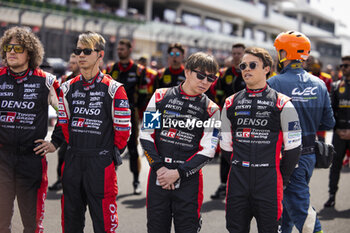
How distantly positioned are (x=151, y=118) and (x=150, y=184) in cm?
56

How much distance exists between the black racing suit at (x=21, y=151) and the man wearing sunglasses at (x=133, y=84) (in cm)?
284

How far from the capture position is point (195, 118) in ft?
11.8

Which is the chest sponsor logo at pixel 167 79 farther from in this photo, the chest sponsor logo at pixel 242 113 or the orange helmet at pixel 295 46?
the chest sponsor logo at pixel 242 113

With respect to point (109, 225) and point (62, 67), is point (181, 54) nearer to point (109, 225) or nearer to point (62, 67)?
point (109, 225)

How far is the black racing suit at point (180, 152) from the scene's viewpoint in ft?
11.6

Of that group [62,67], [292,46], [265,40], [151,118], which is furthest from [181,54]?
[265,40]

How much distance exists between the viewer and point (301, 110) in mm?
4035

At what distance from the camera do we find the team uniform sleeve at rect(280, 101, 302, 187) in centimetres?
354

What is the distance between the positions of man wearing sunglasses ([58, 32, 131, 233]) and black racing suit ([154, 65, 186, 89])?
3173mm

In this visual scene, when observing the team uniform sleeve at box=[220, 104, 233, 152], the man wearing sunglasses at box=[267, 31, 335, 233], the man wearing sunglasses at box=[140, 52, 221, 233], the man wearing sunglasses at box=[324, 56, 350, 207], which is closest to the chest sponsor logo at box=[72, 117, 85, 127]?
the man wearing sunglasses at box=[140, 52, 221, 233]

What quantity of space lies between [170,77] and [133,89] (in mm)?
661

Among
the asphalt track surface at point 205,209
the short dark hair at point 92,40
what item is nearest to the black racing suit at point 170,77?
the asphalt track surface at point 205,209

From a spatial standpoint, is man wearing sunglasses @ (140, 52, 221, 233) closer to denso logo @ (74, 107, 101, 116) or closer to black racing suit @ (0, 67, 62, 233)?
denso logo @ (74, 107, 101, 116)

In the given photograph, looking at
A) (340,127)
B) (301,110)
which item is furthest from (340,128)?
(301,110)
